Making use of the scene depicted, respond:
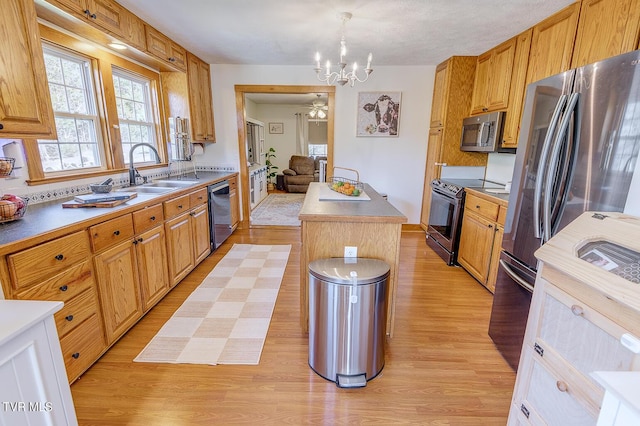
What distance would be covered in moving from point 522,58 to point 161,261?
3.77 meters

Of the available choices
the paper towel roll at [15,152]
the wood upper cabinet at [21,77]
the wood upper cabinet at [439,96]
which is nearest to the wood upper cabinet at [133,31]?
the wood upper cabinet at [21,77]

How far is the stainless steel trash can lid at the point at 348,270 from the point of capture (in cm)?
153

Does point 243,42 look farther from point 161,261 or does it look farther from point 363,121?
point 161,261

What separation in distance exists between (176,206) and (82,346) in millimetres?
1285

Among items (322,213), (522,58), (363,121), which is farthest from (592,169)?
(363,121)

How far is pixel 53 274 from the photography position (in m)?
1.41

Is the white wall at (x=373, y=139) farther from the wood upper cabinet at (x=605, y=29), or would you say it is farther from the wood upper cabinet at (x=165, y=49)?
the wood upper cabinet at (x=605, y=29)

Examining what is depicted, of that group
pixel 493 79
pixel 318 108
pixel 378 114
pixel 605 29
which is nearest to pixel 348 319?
pixel 605 29

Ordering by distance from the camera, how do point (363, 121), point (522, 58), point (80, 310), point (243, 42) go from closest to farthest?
point (80, 310) → point (522, 58) → point (243, 42) → point (363, 121)

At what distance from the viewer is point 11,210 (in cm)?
151

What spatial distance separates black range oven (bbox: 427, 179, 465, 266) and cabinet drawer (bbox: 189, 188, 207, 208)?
9.23 feet

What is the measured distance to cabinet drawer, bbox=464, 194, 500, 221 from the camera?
261 cm

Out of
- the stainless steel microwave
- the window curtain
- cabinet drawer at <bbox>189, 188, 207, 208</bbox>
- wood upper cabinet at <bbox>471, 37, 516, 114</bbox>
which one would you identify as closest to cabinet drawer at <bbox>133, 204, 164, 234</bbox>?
cabinet drawer at <bbox>189, 188, 207, 208</bbox>

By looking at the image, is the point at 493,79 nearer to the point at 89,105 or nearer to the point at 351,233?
the point at 351,233
